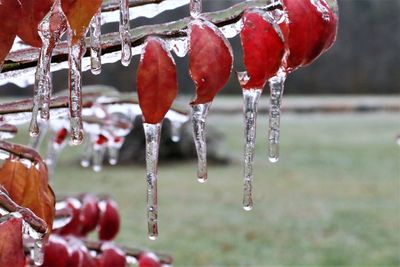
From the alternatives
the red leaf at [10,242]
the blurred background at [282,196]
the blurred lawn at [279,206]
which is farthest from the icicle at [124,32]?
the blurred lawn at [279,206]

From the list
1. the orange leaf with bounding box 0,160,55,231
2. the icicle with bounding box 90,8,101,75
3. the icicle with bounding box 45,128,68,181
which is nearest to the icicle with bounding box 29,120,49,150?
the icicle with bounding box 45,128,68,181

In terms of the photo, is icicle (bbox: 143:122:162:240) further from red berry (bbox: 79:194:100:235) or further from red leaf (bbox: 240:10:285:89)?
red berry (bbox: 79:194:100:235)

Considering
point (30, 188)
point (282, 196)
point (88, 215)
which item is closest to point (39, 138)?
point (88, 215)

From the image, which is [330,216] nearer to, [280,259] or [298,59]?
[280,259]

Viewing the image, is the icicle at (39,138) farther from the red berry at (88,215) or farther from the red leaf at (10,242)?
the red leaf at (10,242)

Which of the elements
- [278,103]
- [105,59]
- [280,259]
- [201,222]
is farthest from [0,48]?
[201,222]
